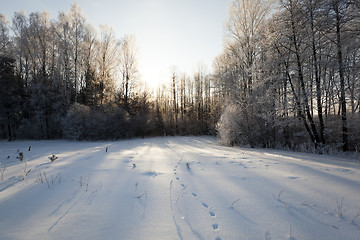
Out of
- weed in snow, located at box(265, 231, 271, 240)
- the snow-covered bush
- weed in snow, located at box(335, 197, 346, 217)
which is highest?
the snow-covered bush

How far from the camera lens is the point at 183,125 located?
2464 cm

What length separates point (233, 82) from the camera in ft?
48.4

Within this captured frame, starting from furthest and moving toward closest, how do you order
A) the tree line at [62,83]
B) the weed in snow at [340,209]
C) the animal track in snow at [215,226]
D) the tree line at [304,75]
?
1. the tree line at [62,83]
2. the tree line at [304,75]
3. the weed in snow at [340,209]
4. the animal track in snow at [215,226]

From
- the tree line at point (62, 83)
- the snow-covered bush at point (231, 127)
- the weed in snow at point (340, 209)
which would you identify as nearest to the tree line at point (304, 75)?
the snow-covered bush at point (231, 127)

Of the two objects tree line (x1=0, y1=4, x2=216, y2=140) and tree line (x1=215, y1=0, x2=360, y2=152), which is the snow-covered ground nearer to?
tree line (x1=215, y1=0, x2=360, y2=152)

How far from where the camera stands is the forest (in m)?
6.95

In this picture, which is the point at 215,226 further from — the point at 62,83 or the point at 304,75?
the point at 62,83

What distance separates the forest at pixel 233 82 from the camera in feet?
22.8

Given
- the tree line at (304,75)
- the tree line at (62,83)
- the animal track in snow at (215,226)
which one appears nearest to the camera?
the animal track in snow at (215,226)

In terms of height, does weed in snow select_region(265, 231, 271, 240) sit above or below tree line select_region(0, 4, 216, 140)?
below

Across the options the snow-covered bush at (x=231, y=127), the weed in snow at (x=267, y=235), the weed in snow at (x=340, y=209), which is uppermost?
the snow-covered bush at (x=231, y=127)

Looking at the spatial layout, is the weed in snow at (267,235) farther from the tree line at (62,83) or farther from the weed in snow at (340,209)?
the tree line at (62,83)

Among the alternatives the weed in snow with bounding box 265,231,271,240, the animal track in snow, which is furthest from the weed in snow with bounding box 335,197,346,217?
the animal track in snow

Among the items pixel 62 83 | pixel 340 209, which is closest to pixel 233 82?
pixel 340 209
